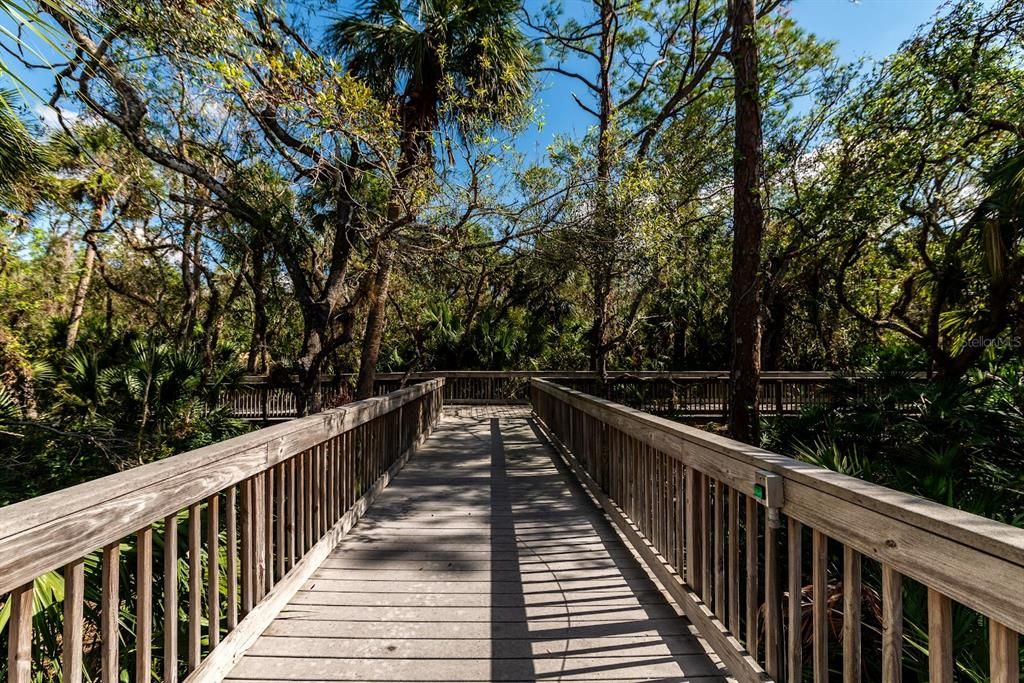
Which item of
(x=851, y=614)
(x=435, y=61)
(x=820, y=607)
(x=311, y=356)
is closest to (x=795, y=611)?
(x=820, y=607)

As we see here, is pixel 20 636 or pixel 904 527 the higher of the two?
pixel 904 527

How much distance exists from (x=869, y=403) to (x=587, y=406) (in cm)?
485

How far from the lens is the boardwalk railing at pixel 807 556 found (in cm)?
107

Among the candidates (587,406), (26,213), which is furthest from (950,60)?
(26,213)

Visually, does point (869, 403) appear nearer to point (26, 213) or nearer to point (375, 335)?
point (375, 335)

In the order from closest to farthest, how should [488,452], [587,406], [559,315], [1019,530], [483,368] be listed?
1. [1019,530]
2. [587,406]
3. [488,452]
4. [483,368]
5. [559,315]

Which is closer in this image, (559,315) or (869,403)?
(869,403)

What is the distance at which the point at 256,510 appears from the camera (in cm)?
232

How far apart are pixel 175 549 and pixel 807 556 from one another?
11.6ft

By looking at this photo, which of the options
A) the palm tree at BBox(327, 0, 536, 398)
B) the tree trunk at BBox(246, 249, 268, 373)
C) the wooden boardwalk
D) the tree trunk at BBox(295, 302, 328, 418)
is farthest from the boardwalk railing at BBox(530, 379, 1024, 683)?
the tree trunk at BBox(246, 249, 268, 373)

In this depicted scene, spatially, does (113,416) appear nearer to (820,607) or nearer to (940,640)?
(820,607)

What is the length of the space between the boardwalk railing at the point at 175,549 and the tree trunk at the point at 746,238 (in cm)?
460

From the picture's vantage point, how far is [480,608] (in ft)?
8.66

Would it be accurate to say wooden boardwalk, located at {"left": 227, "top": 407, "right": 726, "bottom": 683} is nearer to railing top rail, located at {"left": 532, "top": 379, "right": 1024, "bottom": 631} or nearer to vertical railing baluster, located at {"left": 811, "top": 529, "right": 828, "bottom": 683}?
vertical railing baluster, located at {"left": 811, "top": 529, "right": 828, "bottom": 683}
